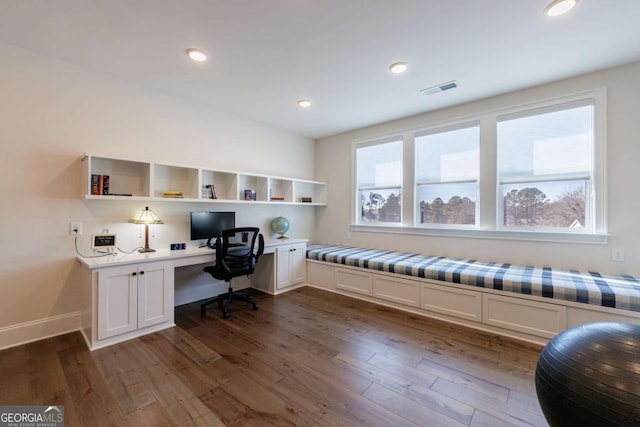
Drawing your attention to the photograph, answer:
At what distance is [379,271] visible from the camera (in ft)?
11.3

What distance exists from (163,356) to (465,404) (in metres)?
2.30

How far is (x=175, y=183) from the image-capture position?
3309 millimetres

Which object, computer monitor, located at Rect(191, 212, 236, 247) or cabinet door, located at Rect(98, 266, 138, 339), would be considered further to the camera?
computer monitor, located at Rect(191, 212, 236, 247)

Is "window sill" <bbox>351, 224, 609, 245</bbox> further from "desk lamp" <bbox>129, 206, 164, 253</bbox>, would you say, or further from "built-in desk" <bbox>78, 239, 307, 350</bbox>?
"desk lamp" <bbox>129, 206, 164, 253</bbox>

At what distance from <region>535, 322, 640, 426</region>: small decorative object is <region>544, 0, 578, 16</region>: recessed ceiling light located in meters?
2.05

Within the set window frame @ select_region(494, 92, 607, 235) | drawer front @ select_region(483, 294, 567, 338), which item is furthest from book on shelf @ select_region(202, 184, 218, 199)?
window frame @ select_region(494, 92, 607, 235)

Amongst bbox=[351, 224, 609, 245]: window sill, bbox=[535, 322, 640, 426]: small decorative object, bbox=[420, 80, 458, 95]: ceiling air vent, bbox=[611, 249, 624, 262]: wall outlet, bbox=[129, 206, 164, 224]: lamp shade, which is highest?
bbox=[420, 80, 458, 95]: ceiling air vent

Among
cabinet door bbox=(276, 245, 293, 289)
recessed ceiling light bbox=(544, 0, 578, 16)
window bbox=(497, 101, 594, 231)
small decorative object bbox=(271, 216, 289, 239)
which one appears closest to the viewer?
recessed ceiling light bbox=(544, 0, 578, 16)

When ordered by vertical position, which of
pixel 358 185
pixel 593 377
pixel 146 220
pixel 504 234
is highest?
pixel 358 185

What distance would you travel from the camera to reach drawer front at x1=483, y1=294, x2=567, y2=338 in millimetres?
2357

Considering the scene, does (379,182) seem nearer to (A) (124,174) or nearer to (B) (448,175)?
(B) (448,175)

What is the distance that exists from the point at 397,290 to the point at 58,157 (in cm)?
388

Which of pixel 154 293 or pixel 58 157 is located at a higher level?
pixel 58 157

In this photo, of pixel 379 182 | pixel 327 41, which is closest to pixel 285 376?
pixel 327 41
